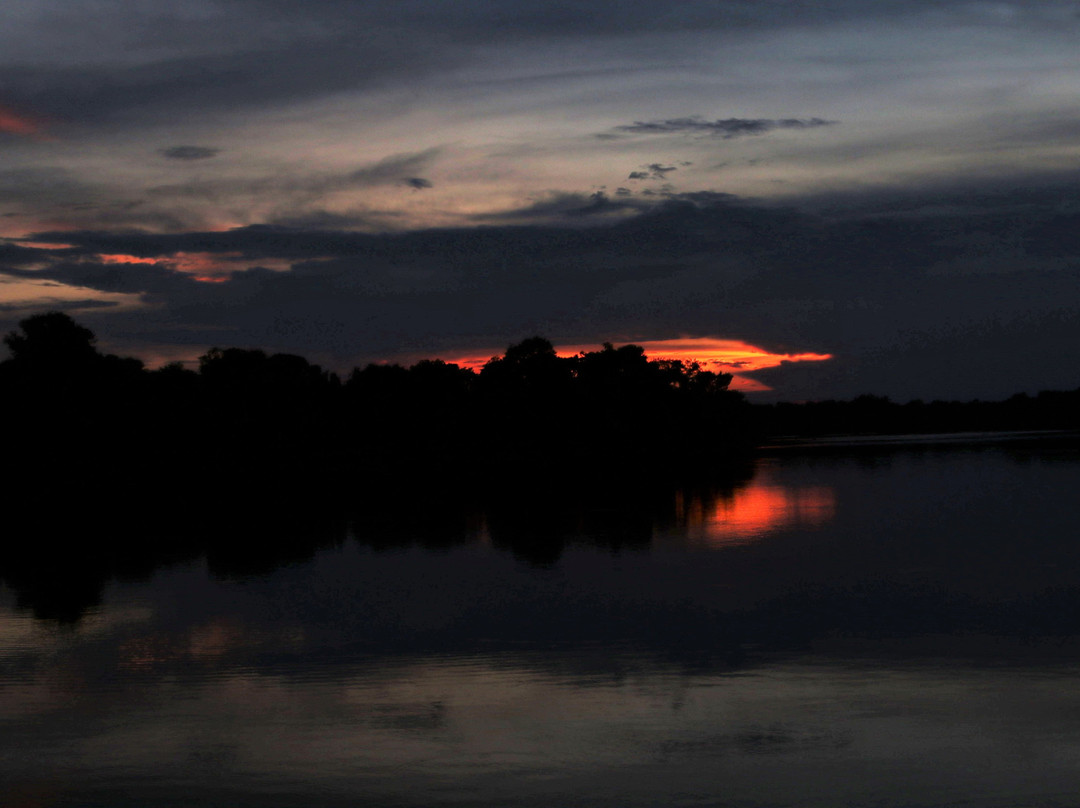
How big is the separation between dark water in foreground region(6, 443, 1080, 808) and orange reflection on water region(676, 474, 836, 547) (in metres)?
4.97

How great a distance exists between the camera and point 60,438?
6162cm

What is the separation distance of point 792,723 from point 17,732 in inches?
430

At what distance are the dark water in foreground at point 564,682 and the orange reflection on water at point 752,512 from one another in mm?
4969

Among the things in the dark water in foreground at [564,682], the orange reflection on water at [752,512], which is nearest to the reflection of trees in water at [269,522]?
the orange reflection on water at [752,512]

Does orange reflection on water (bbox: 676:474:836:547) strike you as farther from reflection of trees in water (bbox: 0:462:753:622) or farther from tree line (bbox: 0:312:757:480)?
tree line (bbox: 0:312:757:480)

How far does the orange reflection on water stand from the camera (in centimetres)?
4309

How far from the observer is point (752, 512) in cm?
5309

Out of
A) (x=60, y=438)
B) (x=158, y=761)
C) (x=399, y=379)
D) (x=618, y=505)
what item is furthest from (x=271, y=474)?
(x=158, y=761)

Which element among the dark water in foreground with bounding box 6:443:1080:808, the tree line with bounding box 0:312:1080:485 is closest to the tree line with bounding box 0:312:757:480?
the tree line with bounding box 0:312:1080:485

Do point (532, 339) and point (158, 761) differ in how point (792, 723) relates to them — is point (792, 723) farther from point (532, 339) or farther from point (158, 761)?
point (532, 339)

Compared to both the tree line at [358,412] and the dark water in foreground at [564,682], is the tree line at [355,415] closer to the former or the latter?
the tree line at [358,412]

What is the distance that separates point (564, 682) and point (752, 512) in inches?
1409

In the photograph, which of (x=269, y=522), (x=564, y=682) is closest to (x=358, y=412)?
(x=269, y=522)

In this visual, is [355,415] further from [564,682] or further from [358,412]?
[564,682]
